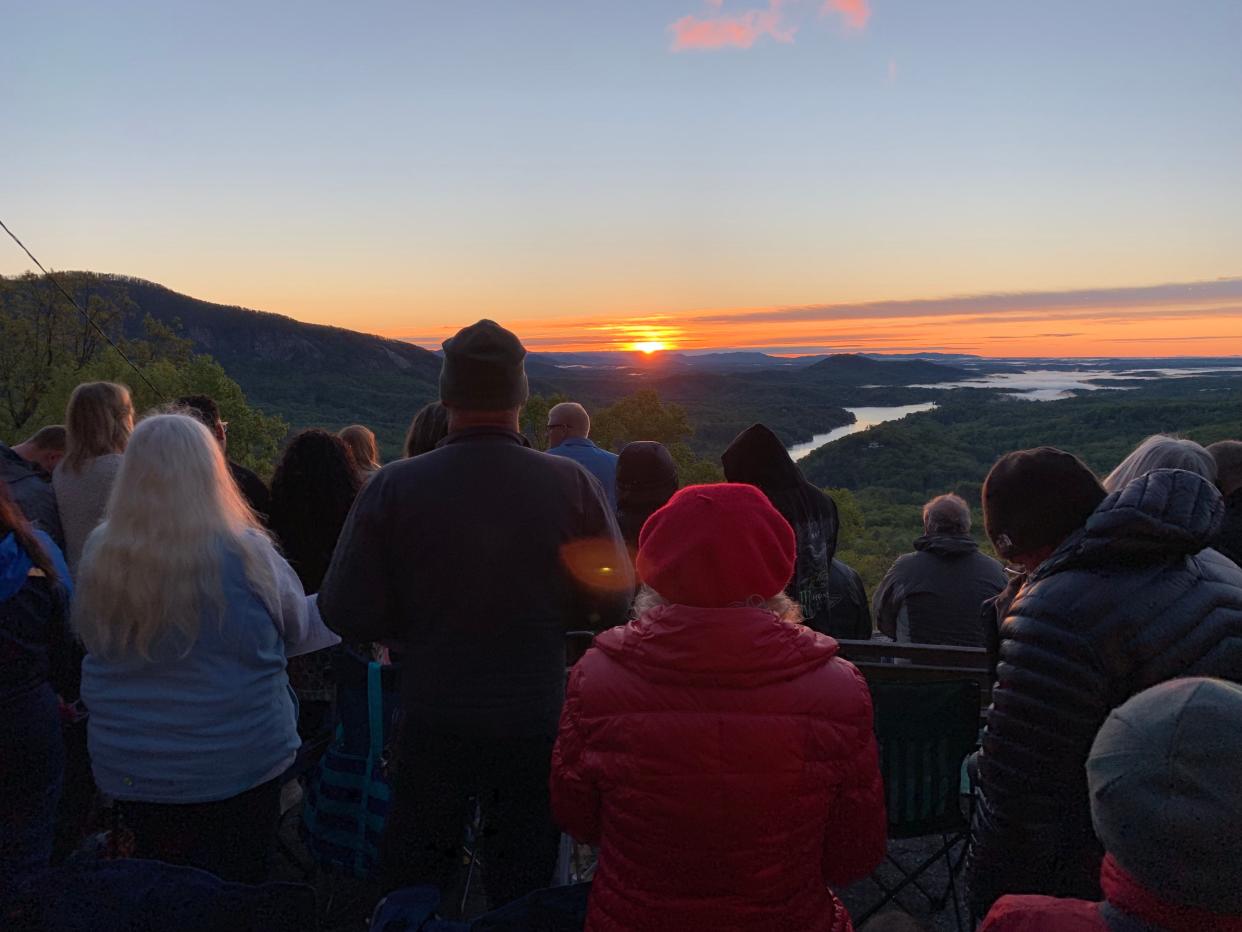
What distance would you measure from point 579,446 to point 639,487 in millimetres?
572

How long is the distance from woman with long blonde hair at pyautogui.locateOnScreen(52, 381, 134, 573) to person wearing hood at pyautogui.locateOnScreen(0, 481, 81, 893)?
1499 mm

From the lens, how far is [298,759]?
3172 mm

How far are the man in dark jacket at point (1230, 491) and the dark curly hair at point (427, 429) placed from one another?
3.17 m

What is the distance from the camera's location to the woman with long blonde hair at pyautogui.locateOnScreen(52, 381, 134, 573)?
3822mm

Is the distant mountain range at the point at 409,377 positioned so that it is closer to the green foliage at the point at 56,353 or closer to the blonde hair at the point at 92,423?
the green foliage at the point at 56,353

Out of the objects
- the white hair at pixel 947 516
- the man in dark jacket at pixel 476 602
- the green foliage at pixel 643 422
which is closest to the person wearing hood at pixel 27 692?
the man in dark jacket at pixel 476 602

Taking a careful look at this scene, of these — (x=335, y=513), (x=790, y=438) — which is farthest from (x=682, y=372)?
(x=335, y=513)

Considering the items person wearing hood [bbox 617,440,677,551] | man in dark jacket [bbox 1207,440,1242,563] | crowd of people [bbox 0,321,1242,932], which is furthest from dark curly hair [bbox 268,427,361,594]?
man in dark jacket [bbox 1207,440,1242,563]

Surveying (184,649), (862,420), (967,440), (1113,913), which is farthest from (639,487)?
(862,420)

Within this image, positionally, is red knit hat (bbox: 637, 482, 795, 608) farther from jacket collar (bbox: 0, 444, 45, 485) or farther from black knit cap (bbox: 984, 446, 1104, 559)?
jacket collar (bbox: 0, 444, 45, 485)

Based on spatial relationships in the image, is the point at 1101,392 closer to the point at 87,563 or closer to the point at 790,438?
the point at 790,438

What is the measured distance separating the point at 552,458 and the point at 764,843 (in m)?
1.09

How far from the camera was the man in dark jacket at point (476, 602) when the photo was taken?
2146 millimetres

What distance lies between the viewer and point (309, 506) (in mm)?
3613
